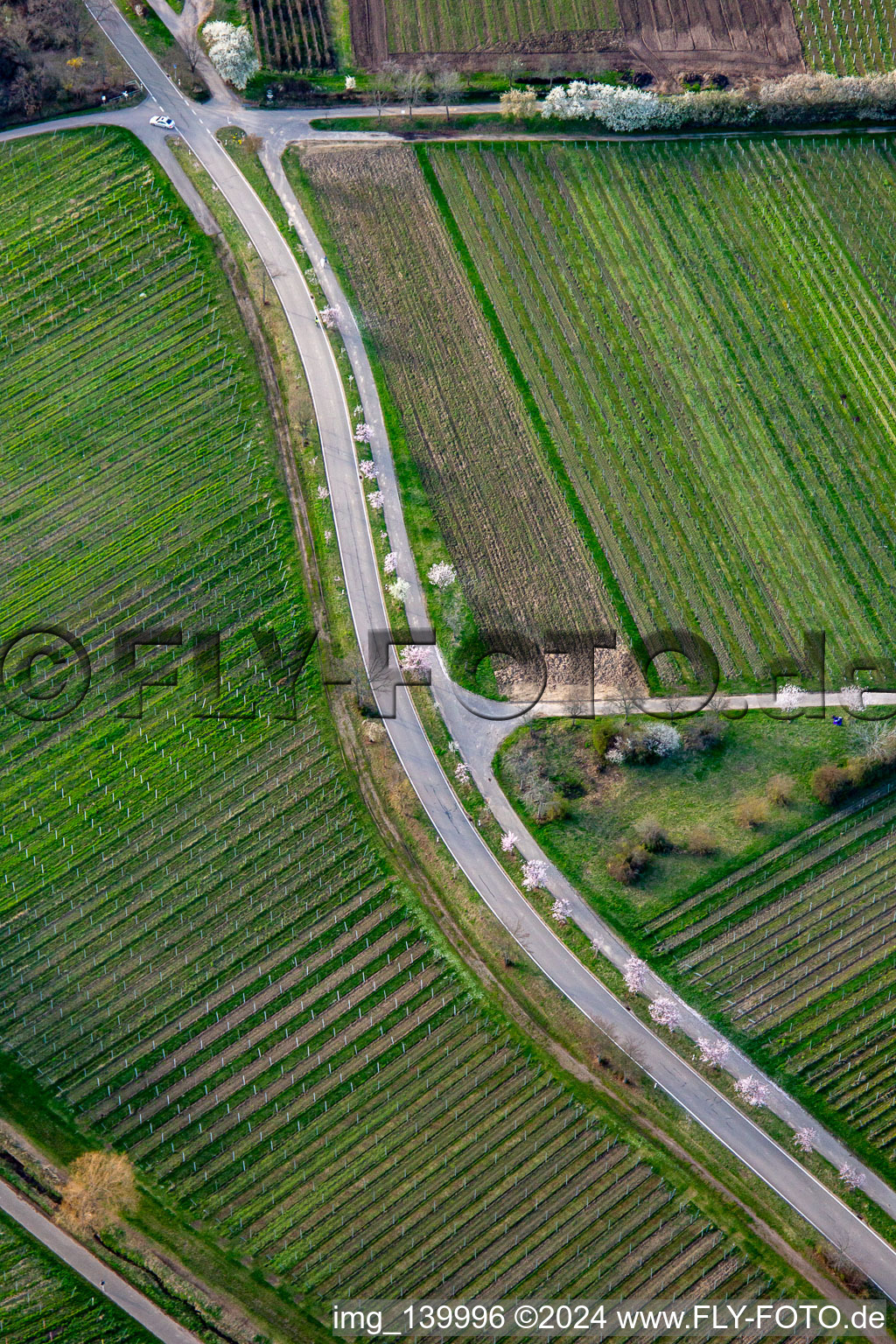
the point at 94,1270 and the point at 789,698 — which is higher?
the point at 789,698

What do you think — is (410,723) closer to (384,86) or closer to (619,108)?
(619,108)

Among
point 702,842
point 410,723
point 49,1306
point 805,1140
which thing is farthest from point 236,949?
point 805,1140

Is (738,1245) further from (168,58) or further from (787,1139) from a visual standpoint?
(168,58)

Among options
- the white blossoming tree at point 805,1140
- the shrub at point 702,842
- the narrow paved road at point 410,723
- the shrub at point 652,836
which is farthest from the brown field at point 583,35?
the white blossoming tree at point 805,1140

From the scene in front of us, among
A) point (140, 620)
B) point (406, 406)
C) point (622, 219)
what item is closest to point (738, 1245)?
point (140, 620)

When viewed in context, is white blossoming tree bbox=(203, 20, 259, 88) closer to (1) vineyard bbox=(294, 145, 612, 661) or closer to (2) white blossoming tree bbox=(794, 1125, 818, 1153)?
(1) vineyard bbox=(294, 145, 612, 661)
